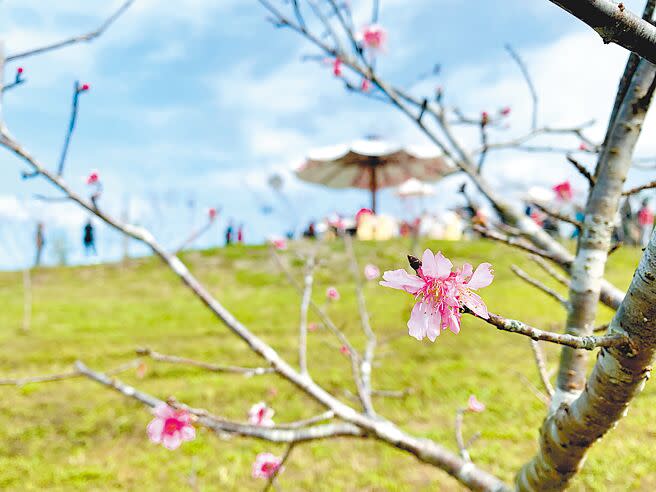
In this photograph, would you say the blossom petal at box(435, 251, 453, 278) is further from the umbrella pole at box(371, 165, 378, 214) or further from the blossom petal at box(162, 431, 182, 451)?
the umbrella pole at box(371, 165, 378, 214)

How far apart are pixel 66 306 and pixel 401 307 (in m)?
6.55

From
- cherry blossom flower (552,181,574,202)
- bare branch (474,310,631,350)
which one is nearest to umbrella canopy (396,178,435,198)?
cherry blossom flower (552,181,574,202)

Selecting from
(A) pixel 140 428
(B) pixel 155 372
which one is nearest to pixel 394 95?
(A) pixel 140 428

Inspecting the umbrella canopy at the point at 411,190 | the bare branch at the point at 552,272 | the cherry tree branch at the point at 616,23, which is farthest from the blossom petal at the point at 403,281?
the umbrella canopy at the point at 411,190

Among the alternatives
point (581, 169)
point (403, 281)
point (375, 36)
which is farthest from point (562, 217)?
point (375, 36)

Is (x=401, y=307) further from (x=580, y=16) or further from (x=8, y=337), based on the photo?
(x=580, y=16)

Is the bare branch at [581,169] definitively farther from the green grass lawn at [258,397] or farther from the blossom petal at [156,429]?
the blossom petal at [156,429]

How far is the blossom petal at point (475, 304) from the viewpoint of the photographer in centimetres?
54

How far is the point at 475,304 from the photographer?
21.9 inches

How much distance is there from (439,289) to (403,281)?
1.8 inches

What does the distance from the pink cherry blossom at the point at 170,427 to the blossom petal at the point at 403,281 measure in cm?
138

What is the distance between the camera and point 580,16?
0.46m

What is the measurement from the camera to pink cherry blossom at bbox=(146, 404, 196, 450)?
172 centimetres

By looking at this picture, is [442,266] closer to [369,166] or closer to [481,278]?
[481,278]
